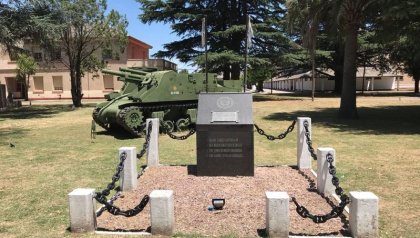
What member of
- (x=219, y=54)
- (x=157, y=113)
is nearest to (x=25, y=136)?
(x=157, y=113)

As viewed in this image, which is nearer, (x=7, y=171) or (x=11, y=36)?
(x=7, y=171)

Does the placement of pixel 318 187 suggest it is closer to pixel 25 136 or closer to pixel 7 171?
pixel 7 171

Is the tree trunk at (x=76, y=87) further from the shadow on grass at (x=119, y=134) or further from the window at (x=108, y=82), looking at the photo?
the shadow on grass at (x=119, y=134)

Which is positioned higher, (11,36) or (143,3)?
(143,3)

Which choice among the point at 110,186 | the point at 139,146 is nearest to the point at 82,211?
the point at 110,186

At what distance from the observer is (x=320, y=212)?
6172 mm

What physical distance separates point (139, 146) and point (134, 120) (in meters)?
1.65

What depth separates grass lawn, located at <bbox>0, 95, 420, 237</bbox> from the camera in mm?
6105

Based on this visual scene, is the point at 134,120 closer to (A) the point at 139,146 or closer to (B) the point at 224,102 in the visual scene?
(A) the point at 139,146

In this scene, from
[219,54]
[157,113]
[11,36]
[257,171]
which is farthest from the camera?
[219,54]

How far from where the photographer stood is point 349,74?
18859 mm

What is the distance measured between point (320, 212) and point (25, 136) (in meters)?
12.7

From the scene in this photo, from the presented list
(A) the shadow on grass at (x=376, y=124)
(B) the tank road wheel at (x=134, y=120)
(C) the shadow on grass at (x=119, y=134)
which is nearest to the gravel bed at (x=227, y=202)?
(B) the tank road wheel at (x=134, y=120)

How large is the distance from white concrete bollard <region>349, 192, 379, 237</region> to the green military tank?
9.96m
